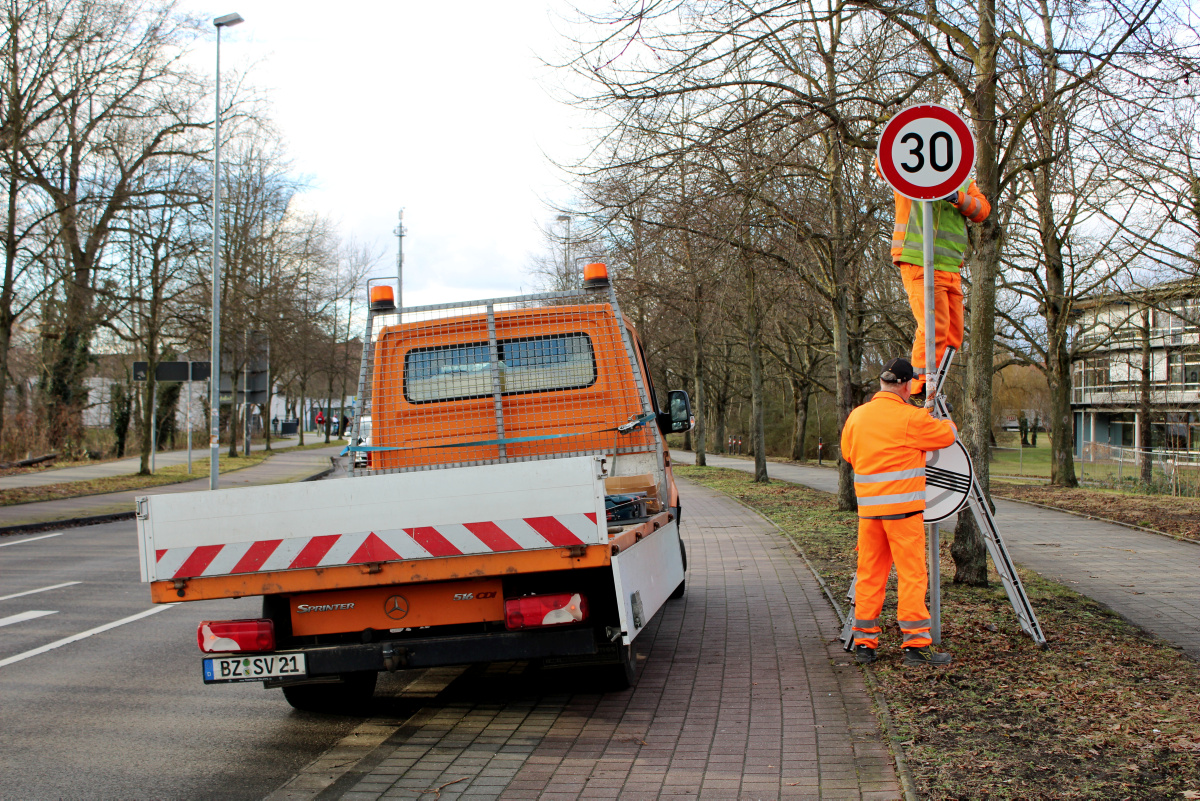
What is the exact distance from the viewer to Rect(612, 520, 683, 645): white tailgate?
15.0 feet

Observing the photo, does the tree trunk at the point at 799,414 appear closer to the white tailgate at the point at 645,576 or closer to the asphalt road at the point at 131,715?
the asphalt road at the point at 131,715

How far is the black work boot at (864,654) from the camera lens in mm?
5723

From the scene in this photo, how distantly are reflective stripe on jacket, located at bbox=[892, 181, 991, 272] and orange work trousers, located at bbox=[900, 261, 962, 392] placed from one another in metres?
0.06

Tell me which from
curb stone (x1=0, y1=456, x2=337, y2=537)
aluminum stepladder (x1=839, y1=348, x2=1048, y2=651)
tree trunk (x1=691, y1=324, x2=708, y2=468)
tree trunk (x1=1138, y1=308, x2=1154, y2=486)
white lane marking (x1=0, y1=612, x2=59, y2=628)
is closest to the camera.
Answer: aluminum stepladder (x1=839, y1=348, x2=1048, y2=651)

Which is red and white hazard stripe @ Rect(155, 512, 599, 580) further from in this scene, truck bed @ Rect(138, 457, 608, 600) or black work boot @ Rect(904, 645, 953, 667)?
black work boot @ Rect(904, 645, 953, 667)

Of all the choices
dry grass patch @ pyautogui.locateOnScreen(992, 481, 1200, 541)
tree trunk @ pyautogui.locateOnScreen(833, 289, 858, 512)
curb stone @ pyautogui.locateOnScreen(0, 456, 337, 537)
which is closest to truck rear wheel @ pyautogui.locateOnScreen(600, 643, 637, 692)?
dry grass patch @ pyautogui.locateOnScreen(992, 481, 1200, 541)

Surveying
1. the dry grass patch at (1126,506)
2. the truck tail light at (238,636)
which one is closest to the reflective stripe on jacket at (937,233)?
the truck tail light at (238,636)

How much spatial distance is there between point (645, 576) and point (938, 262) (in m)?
2.79

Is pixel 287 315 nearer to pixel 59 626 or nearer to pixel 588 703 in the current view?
pixel 59 626

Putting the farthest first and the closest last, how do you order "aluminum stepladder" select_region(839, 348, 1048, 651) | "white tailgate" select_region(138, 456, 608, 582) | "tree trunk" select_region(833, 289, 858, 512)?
"tree trunk" select_region(833, 289, 858, 512), "aluminum stepladder" select_region(839, 348, 1048, 651), "white tailgate" select_region(138, 456, 608, 582)

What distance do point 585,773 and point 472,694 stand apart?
5.96ft

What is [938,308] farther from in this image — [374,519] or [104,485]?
[104,485]

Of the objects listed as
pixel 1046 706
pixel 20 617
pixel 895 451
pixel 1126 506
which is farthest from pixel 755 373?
pixel 1046 706

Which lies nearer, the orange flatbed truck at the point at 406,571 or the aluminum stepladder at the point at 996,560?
the orange flatbed truck at the point at 406,571
